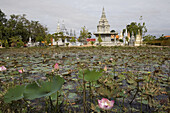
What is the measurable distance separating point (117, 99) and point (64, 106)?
517 millimetres

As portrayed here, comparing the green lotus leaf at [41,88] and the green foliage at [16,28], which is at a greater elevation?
the green foliage at [16,28]

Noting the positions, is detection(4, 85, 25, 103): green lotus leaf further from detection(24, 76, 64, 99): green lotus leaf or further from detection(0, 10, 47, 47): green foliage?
detection(0, 10, 47, 47): green foliage

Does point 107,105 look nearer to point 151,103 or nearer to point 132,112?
point 132,112

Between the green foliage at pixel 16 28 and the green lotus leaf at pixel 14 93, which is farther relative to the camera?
the green foliage at pixel 16 28

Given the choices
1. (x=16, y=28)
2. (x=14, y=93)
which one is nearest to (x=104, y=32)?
(x=16, y=28)

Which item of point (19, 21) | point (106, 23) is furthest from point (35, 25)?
point (106, 23)

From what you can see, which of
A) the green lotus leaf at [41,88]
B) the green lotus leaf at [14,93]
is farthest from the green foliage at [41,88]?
the green lotus leaf at [14,93]

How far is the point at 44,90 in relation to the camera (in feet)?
2.31

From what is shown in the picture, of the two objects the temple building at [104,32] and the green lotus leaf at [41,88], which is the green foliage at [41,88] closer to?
the green lotus leaf at [41,88]

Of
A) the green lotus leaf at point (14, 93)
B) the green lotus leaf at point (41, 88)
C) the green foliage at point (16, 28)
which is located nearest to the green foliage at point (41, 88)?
the green lotus leaf at point (41, 88)

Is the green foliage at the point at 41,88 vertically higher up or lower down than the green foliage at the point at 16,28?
lower down

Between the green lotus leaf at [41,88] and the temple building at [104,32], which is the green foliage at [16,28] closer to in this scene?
the temple building at [104,32]

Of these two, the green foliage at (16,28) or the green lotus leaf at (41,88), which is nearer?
the green lotus leaf at (41,88)

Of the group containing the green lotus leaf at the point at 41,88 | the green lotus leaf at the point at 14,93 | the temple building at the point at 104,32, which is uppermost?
the temple building at the point at 104,32
